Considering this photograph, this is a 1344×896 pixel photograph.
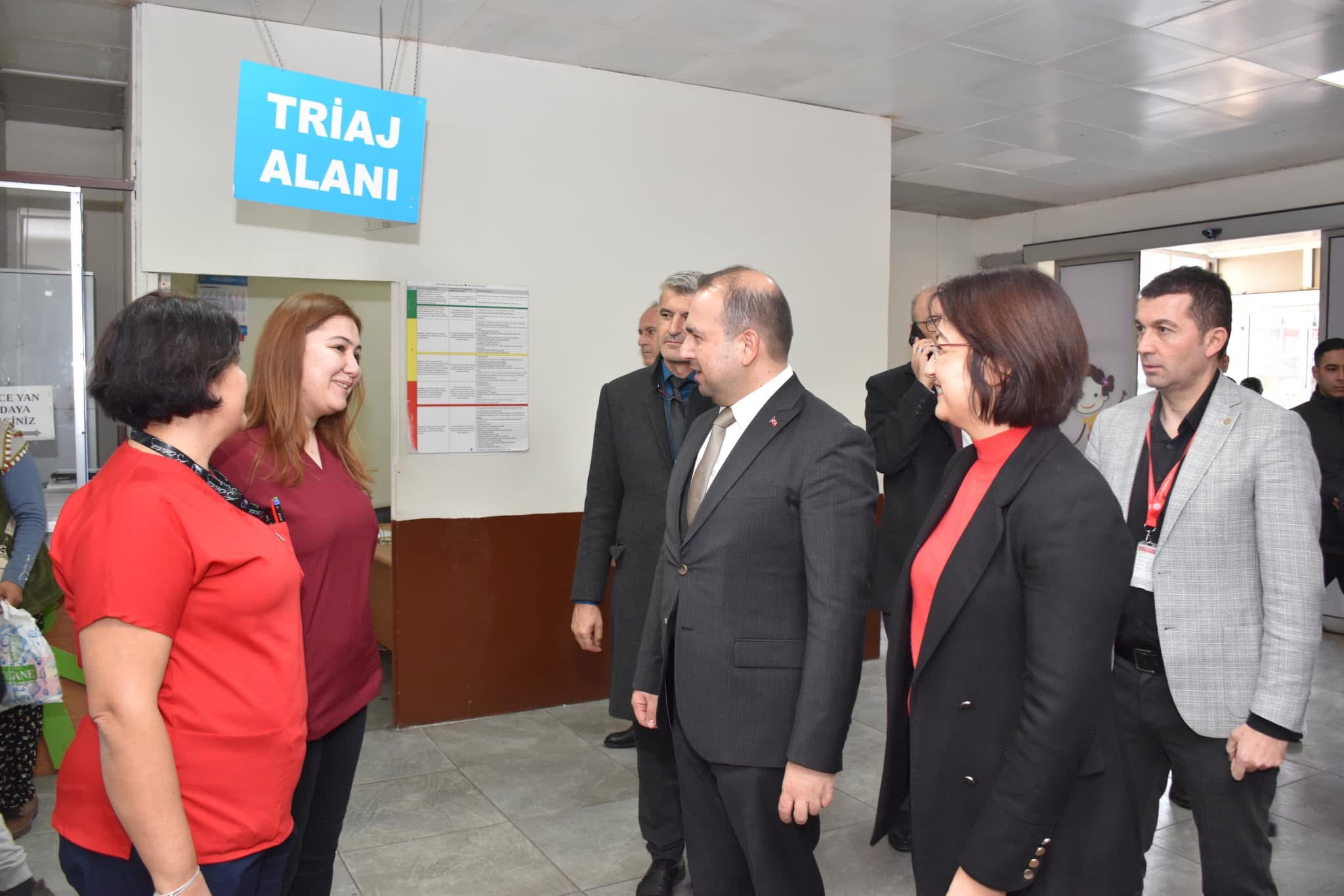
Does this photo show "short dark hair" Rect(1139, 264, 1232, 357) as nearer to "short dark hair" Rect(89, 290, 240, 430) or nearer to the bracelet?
"short dark hair" Rect(89, 290, 240, 430)

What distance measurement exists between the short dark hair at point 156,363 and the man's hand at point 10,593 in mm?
2096

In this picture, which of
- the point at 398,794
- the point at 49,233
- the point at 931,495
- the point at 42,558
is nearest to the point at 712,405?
the point at 931,495

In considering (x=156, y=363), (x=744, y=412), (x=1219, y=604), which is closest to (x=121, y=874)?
(x=156, y=363)

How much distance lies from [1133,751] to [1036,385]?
1.20 m

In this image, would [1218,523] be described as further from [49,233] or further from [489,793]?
[49,233]

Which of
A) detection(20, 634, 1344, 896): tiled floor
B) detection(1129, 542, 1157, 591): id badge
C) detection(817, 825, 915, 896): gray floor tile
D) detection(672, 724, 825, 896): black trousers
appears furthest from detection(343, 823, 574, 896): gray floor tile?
detection(1129, 542, 1157, 591): id badge

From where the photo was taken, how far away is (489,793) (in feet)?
12.0

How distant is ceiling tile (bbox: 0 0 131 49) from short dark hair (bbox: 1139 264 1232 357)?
13.1ft

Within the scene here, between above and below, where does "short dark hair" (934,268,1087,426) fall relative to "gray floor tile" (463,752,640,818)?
above

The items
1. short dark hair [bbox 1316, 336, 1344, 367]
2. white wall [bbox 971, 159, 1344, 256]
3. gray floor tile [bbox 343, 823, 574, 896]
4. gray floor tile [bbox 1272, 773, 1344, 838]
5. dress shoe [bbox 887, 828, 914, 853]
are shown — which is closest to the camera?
gray floor tile [bbox 343, 823, 574, 896]

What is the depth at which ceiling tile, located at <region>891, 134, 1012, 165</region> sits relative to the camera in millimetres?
6008

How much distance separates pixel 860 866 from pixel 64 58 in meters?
5.12

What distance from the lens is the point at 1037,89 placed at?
495 cm

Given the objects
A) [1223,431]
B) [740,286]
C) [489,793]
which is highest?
[740,286]
